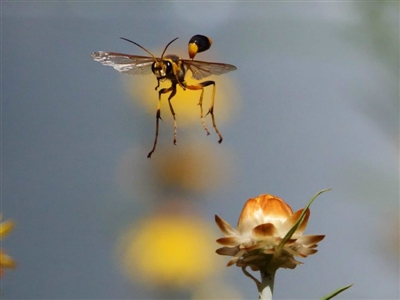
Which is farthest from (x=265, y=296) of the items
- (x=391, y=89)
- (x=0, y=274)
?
(x=391, y=89)

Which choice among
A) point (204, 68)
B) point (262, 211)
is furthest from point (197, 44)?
point (262, 211)

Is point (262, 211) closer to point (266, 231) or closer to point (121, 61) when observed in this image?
point (266, 231)

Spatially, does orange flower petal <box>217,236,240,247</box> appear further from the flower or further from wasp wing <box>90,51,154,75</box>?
wasp wing <box>90,51,154,75</box>

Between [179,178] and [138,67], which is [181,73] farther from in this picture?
[179,178]

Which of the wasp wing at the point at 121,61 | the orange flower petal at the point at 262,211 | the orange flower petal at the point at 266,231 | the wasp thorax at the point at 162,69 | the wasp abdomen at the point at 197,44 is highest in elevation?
the wasp abdomen at the point at 197,44

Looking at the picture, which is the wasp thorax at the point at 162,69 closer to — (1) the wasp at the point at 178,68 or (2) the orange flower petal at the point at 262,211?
(1) the wasp at the point at 178,68

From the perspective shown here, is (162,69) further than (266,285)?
Yes

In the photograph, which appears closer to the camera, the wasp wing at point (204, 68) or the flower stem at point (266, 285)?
the flower stem at point (266, 285)

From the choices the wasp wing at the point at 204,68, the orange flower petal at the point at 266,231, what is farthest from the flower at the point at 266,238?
the wasp wing at the point at 204,68
